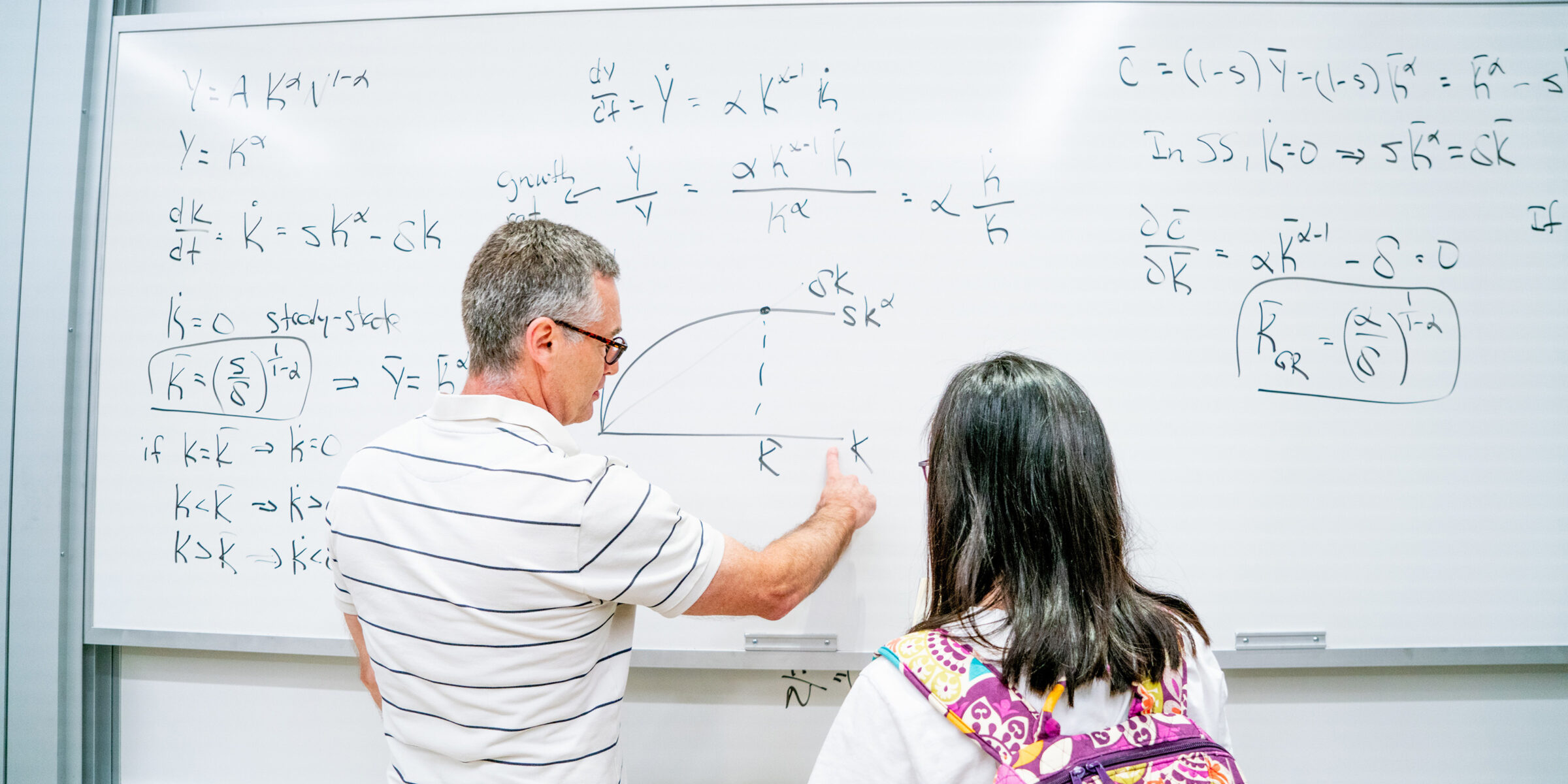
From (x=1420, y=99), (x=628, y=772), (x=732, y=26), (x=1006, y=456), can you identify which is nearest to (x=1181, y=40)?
(x=1420, y=99)

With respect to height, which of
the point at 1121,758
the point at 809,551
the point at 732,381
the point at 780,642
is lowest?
the point at 780,642

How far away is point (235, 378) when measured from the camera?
1.24 metres

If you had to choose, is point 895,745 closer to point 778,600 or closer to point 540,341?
point 778,600

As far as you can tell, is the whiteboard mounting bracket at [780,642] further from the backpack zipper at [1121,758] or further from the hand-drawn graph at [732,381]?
the backpack zipper at [1121,758]

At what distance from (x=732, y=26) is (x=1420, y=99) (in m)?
1.22

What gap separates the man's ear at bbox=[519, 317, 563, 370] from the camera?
2.69 ft

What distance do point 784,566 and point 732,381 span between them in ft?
1.28

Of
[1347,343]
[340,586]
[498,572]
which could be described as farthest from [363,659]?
[1347,343]

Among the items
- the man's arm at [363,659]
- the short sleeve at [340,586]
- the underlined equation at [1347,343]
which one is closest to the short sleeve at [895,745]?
the short sleeve at [340,586]

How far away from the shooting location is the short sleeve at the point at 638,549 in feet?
2.50

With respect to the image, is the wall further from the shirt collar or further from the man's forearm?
the shirt collar

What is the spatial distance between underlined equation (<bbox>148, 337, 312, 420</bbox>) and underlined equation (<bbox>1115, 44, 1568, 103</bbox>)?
1586 millimetres

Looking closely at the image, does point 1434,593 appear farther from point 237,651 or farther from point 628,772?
point 237,651

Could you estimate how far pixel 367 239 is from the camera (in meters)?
1.23
